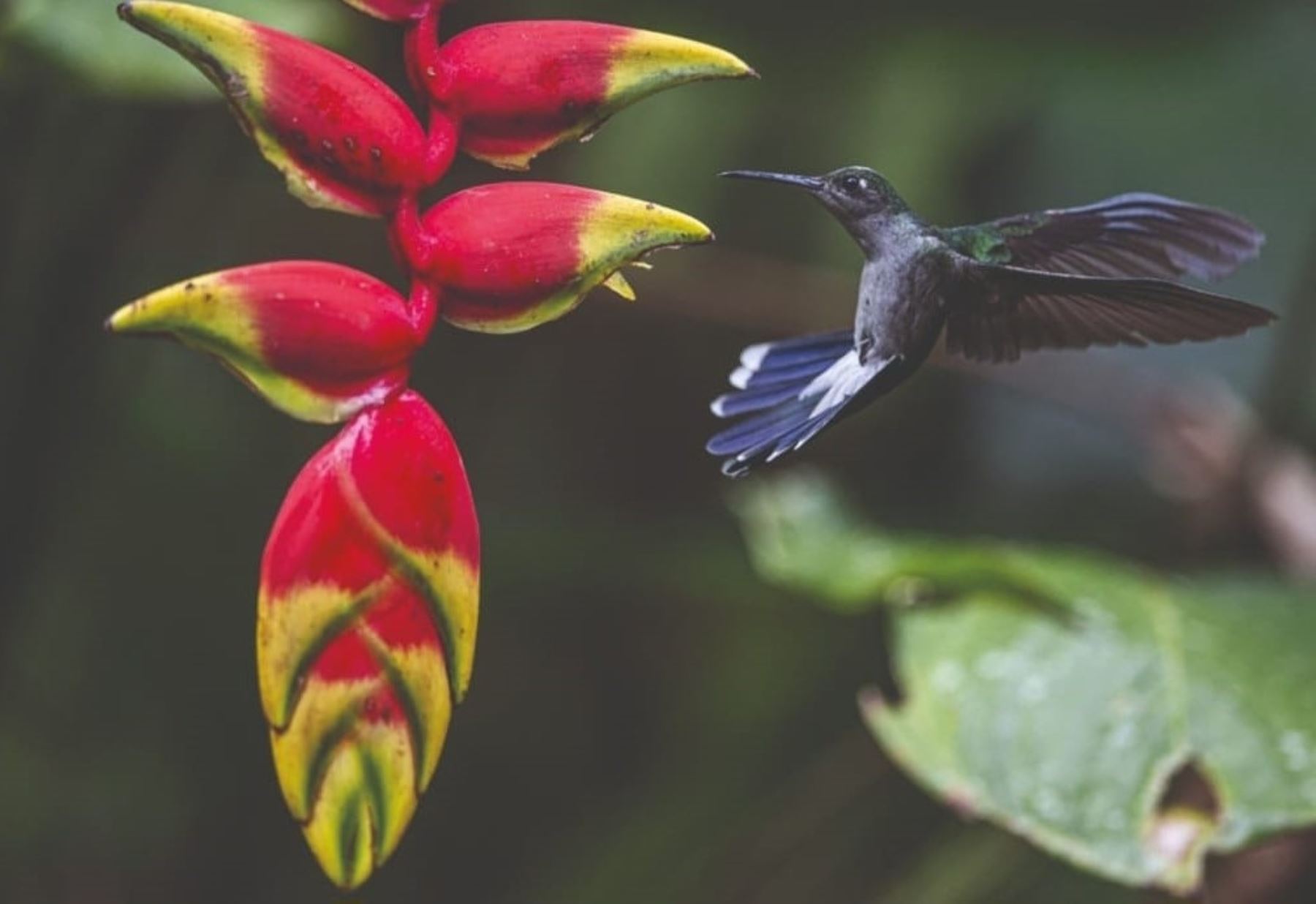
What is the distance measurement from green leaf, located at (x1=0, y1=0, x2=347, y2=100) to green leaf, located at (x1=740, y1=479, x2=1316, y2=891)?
0.58 m

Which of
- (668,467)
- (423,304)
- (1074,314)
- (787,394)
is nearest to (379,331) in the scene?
(423,304)

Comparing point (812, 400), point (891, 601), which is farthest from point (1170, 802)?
point (812, 400)

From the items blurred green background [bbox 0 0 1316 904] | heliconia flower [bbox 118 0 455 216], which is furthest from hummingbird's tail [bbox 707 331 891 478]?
blurred green background [bbox 0 0 1316 904]

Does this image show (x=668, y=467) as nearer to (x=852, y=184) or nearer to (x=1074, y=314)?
(x=1074, y=314)

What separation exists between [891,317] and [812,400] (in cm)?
4

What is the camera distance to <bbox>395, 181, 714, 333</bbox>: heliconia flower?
1.53 feet

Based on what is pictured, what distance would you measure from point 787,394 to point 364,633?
0.15m

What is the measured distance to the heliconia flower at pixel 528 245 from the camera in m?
0.47

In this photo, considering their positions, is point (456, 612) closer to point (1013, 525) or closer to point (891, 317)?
point (891, 317)

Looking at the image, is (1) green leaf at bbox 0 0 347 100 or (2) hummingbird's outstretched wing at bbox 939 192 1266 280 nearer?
(2) hummingbird's outstretched wing at bbox 939 192 1266 280

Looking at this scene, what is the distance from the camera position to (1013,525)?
204 cm

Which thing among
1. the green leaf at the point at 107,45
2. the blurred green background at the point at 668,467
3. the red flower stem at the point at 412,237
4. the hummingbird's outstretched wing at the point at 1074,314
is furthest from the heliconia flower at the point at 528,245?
the blurred green background at the point at 668,467

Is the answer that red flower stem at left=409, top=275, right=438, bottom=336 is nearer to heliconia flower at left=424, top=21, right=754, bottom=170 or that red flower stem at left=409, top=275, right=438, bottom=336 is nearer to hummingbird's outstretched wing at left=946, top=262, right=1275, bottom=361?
heliconia flower at left=424, top=21, right=754, bottom=170

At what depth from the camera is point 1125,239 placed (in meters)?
0.60
